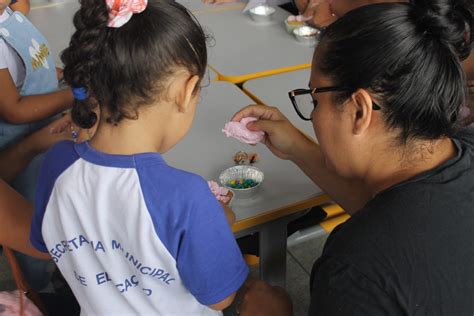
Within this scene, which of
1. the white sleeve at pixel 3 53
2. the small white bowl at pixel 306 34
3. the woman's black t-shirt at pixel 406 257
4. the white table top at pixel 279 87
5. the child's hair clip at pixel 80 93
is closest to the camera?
the woman's black t-shirt at pixel 406 257

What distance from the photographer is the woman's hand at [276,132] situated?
152 cm

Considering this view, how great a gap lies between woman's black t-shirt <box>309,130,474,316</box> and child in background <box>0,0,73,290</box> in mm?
1120

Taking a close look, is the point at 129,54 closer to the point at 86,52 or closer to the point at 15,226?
the point at 86,52

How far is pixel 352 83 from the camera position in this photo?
3.32 ft

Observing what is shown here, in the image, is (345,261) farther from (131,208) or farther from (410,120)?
(131,208)

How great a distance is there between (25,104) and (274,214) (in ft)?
2.87

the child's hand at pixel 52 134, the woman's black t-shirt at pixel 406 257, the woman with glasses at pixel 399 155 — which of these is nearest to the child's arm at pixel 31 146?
the child's hand at pixel 52 134

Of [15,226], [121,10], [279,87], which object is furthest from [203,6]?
[121,10]

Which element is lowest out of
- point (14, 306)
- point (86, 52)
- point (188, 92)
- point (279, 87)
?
point (14, 306)

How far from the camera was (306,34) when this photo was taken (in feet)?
7.82

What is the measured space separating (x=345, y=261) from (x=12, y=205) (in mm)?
861

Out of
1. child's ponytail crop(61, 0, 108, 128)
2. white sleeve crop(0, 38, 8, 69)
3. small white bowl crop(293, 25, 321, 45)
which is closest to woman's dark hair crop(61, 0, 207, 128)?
child's ponytail crop(61, 0, 108, 128)

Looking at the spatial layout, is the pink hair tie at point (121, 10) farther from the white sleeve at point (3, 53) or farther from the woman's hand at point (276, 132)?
the white sleeve at point (3, 53)

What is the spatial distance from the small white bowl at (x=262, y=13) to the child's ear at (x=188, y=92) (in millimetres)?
1628
